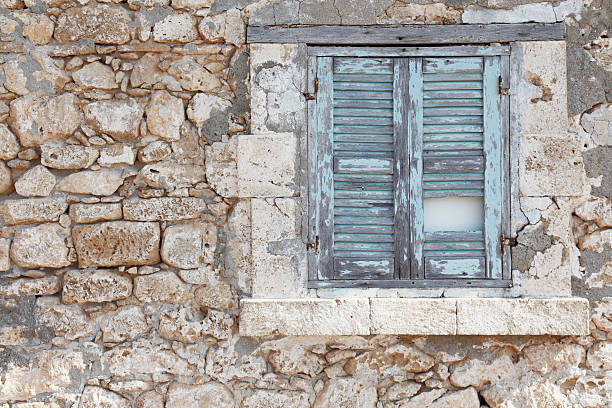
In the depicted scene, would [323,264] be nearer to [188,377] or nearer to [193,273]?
[193,273]

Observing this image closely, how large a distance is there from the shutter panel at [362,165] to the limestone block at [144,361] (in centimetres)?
105

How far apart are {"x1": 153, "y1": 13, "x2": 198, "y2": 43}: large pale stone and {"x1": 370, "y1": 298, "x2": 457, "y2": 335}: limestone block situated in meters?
1.77

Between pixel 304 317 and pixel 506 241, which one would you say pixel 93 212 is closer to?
pixel 304 317

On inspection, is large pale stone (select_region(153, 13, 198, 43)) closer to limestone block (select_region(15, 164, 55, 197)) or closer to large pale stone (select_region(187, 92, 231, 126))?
large pale stone (select_region(187, 92, 231, 126))

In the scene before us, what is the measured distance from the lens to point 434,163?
330cm

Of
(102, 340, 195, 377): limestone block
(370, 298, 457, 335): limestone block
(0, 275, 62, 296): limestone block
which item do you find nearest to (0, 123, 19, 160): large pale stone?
(0, 275, 62, 296): limestone block

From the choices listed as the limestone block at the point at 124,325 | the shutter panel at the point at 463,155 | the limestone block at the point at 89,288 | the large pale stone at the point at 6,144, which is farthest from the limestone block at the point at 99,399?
the shutter panel at the point at 463,155

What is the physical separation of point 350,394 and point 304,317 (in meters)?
0.50

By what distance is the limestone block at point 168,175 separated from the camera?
3.25m

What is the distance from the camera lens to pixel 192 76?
3.28 metres

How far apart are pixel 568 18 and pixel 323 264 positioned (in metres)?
1.92

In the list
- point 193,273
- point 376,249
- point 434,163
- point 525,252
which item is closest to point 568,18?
point 434,163

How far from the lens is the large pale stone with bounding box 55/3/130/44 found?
3268 millimetres

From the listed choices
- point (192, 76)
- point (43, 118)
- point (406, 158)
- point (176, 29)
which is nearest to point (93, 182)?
point (43, 118)
